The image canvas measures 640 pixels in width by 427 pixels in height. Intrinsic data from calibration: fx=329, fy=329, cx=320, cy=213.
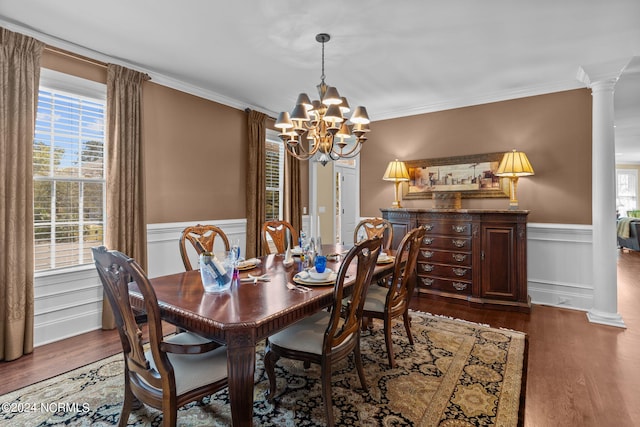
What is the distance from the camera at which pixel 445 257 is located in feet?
13.3

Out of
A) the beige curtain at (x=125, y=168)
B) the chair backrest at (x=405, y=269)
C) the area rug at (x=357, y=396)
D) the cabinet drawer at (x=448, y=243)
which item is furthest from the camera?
the cabinet drawer at (x=448, y=243)

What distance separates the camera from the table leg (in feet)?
4.50

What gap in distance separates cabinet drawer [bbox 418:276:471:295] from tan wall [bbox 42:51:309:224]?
2.61 meters

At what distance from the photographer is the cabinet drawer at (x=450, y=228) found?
155 inches

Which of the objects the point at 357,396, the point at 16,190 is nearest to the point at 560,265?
the point at 357,396

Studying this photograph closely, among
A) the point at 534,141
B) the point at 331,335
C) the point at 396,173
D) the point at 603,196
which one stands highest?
the point at 534,141

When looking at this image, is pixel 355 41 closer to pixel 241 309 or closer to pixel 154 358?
pixel 241 309

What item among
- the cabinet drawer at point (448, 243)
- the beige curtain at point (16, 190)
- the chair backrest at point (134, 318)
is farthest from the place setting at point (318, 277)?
the beige curtain at point (16, 190)

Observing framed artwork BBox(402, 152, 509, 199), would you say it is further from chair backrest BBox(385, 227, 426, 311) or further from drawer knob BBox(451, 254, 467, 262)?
chair backrest BBox(385, 227, 426, 311)

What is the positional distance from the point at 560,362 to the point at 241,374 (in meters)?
2.50

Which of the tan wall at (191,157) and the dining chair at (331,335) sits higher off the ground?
the tan wall at (191,157)

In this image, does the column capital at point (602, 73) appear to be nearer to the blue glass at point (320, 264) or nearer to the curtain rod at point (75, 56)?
the blue glass at point (320, 264)

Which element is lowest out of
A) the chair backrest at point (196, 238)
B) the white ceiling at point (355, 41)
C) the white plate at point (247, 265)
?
the white plate at point (247, 265)

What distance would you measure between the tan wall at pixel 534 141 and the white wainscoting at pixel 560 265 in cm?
13
